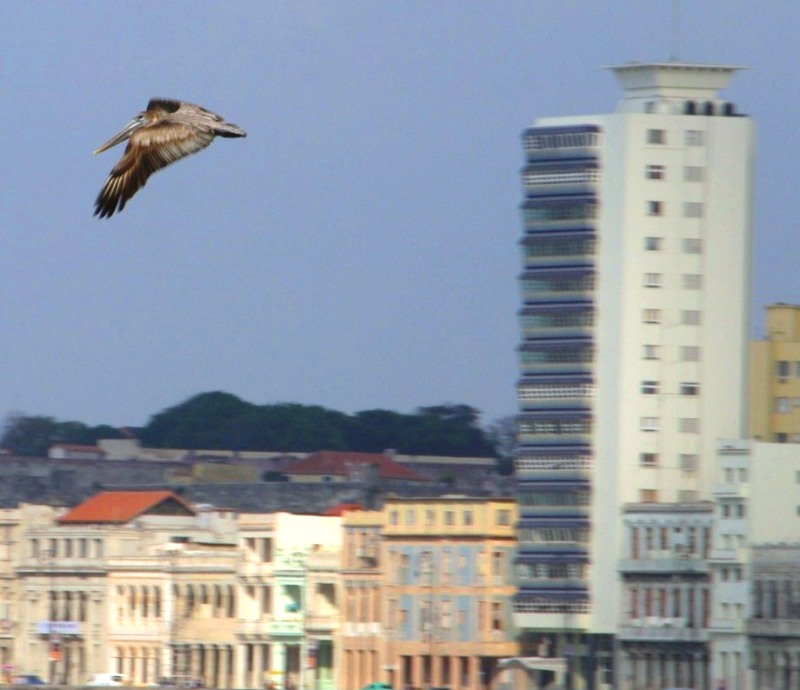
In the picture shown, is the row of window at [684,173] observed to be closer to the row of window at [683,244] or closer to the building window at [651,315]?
the row of window at [683,244]

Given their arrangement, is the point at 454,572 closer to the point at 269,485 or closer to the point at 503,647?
the point at 503,647

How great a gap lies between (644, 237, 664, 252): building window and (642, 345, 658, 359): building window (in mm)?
4133

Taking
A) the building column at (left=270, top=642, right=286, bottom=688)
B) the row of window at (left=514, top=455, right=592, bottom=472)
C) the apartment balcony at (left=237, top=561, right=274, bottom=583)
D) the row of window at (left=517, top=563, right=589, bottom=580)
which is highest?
the row of window at (left=514, top=455, right=592, bottom=472)

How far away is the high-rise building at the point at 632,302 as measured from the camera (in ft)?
394

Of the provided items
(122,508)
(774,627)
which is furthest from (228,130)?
(122,508)

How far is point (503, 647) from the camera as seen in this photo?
360ft

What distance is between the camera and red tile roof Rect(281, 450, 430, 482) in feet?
610

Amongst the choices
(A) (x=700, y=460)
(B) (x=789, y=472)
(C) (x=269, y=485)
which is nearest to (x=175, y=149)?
(B) (x=789, y=472)

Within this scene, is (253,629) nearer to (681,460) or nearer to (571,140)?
(681,460)

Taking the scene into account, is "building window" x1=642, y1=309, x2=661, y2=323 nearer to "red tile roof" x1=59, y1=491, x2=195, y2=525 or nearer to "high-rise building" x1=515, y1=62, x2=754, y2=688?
"high-rise building" x1=515, y1=62, x2=754, y2=688

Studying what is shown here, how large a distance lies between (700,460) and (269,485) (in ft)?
151

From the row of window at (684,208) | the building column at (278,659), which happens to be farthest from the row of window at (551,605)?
the row of window at (684,208)

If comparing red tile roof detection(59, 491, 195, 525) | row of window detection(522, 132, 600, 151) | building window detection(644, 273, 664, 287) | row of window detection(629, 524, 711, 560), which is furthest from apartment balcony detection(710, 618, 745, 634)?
red tile roof detection(59, 491, 195, 525)

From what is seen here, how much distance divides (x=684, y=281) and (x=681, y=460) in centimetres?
766
